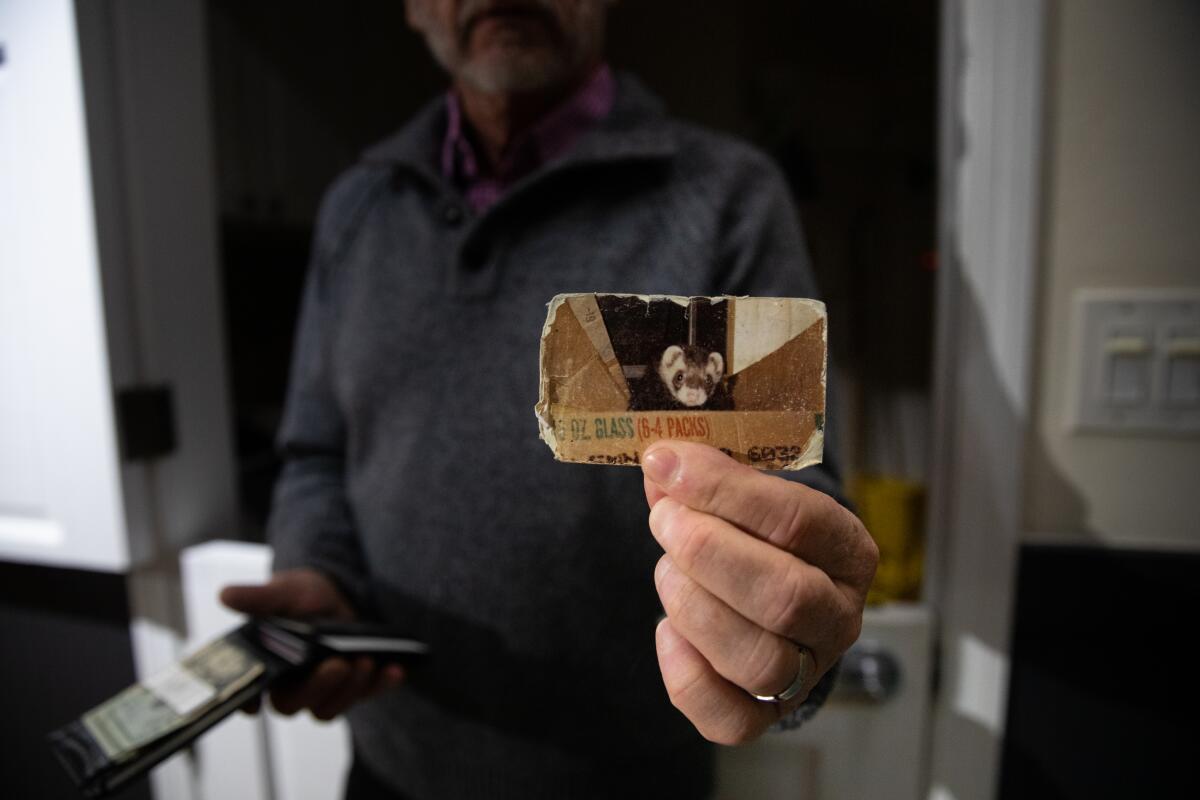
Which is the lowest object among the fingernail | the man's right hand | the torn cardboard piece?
the man's right hand

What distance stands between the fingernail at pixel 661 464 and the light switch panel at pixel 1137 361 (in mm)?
614

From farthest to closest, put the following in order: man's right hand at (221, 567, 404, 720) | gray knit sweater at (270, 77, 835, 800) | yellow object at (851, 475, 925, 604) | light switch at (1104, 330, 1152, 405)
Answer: yellow object at (851, 475, 925, 604) → light switch at (1104, 330, 1152, 405) → man's right hand at (221, 567, 404, 720) → gray knit sweater at (270, 77, 835, 800)

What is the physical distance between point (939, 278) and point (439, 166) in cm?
52

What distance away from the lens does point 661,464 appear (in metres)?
0.25

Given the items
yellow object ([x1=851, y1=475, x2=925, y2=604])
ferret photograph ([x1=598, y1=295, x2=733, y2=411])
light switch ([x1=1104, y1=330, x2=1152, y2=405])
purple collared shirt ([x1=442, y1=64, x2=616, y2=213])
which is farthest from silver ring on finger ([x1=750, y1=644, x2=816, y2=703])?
light switch ([x1=1104, y1=330, x2=1152, y2=405])

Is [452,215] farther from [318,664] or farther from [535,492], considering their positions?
[318,664]

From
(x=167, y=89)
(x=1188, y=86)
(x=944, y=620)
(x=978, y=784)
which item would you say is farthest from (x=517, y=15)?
(x=978, y=784)

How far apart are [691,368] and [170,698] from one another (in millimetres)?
493

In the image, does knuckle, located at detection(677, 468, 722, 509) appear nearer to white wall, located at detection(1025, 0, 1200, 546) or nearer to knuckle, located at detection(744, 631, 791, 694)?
knuckle, located at detection(744, 631, 791, 694)

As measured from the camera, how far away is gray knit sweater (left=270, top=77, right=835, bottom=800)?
373 mm

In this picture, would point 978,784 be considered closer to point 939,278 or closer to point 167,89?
point 939,278

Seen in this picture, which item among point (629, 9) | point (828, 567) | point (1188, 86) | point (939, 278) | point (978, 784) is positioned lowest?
point (978, 784)

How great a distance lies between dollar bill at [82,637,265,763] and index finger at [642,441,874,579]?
0.43 m

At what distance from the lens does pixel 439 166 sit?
52 cm
